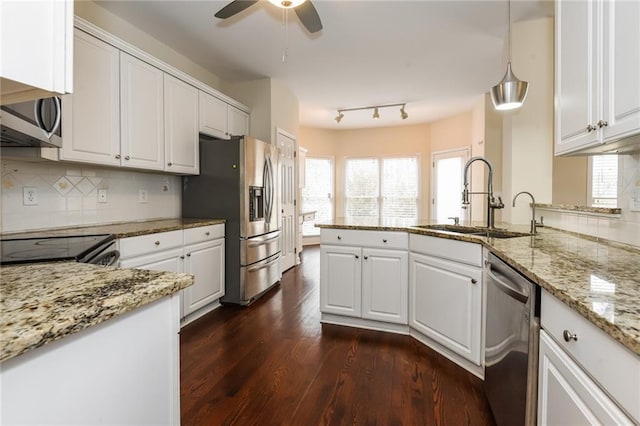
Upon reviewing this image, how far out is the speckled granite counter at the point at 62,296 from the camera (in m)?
0.54

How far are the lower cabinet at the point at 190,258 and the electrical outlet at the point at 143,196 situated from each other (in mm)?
639

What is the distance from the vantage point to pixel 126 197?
9.13ft

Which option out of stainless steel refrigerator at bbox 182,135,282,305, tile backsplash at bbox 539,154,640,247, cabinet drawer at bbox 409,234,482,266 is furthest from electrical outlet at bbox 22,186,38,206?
tile backsplash at bbox 539,154,640,247

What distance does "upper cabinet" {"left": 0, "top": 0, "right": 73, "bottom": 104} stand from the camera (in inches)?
20.0

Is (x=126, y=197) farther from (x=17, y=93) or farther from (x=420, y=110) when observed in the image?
(x=420, y=110)

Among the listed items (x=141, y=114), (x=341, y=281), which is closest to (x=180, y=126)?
(x=141, y=114)

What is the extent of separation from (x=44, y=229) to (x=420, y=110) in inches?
215

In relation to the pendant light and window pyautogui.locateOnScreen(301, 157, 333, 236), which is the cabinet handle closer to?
the pendant light

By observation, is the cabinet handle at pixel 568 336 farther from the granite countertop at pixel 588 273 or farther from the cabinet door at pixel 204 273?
the cabinet door at pixel 204 273

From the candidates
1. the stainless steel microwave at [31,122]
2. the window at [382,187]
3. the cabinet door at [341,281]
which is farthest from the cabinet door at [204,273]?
the window at [382,187]

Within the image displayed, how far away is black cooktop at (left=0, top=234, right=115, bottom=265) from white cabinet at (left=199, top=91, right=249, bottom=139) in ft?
6.26

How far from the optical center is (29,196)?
2.07 metres

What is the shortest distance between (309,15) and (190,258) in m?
2.10

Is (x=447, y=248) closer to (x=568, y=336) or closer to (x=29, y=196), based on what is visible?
(x=568, y=336)
